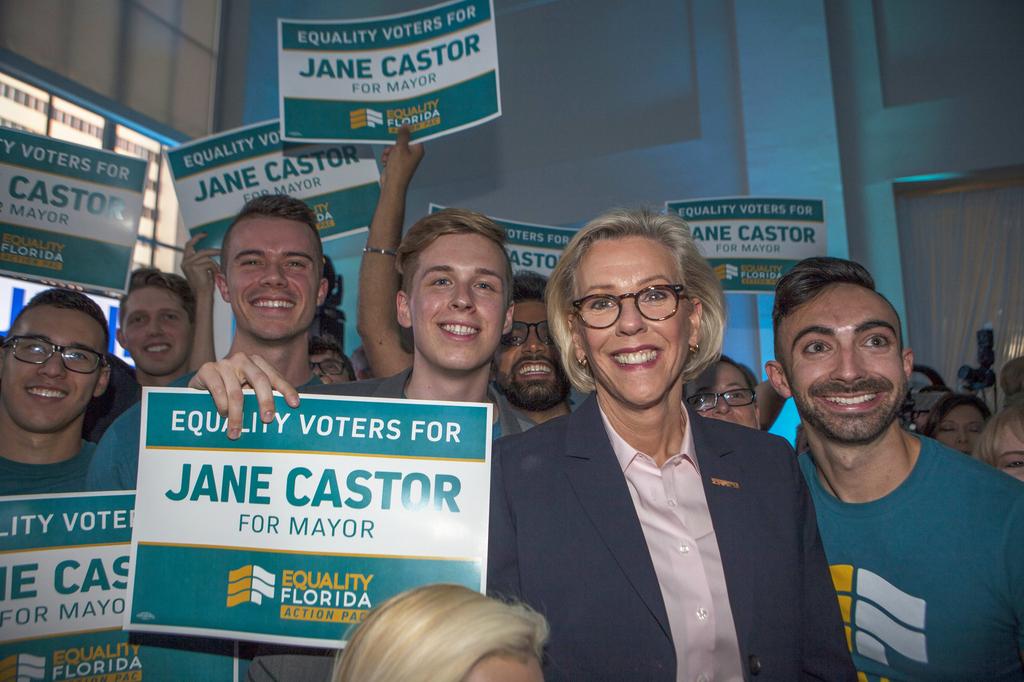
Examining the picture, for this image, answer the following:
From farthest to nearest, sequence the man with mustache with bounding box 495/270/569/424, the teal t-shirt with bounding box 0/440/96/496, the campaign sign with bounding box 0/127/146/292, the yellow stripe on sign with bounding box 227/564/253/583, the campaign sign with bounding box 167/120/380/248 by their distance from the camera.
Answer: the campaign sign with bounding box 167/120/380/248 → the campaign sign with bounding box 0/127/146/292 → the man with mustache with bounding box 495/270/569/424 → the teal t-shirt with bounding box 0/440/96/496 → the yellow stripe on sign with bounding box 227/564/253/583

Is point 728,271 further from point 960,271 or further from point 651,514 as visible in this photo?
point 960,271

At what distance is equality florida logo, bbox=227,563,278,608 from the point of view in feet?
5.14

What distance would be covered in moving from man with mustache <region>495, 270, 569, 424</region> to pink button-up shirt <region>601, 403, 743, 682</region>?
1500 millimetres

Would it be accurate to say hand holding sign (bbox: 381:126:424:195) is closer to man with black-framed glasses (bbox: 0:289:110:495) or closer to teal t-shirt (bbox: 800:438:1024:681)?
man with black-framed glasses (bbox: 0:289:110:495)

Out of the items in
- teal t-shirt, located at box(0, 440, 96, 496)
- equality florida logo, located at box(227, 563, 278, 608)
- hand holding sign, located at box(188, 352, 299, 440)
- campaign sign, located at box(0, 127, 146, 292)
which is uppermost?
campaign sign, located at box(0, 127, 146, 292)

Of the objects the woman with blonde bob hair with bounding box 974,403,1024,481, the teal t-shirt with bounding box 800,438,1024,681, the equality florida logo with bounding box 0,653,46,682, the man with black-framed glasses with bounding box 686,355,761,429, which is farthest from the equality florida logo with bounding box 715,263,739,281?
the equality florida logo with bounding box 0,653,46,682

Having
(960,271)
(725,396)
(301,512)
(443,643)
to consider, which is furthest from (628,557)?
(960,271)

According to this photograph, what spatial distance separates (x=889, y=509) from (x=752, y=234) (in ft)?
13.1

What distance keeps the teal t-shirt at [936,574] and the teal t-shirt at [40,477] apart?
2172 mm

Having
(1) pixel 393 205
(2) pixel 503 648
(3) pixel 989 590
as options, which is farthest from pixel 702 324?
(1) pixel 393 205

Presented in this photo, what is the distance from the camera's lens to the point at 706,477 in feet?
5.53

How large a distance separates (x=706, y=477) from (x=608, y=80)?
9.44 meters

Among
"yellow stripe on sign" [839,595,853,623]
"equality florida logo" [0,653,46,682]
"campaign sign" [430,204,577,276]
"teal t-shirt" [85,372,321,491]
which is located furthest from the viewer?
"campaign sign" [430,204,577,276]

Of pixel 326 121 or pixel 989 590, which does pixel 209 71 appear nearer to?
pixel 326 121
